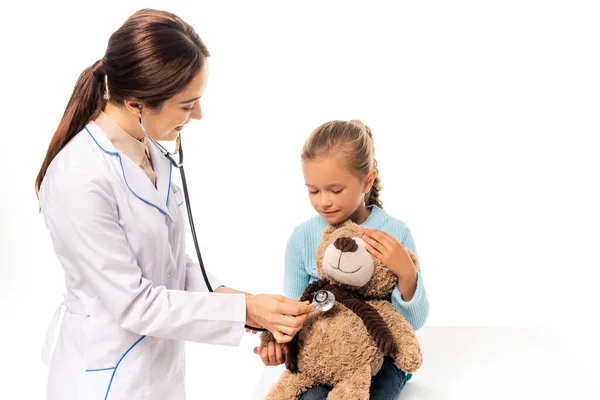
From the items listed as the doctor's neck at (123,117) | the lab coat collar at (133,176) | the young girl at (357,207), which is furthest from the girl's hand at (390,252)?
the doctor's neck at (123,117)

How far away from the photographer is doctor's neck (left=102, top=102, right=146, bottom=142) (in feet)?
5.43

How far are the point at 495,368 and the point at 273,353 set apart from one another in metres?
0.69

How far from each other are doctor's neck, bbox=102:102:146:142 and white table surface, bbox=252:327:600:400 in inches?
28.5

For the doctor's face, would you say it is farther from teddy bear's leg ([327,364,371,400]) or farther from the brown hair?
teddy bear's leg ([327,364,371,400])

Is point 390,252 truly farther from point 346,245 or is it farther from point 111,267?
point 111,267

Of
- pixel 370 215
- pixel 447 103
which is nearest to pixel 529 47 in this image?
pixel 447 103

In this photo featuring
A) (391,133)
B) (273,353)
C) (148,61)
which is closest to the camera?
(148,61)

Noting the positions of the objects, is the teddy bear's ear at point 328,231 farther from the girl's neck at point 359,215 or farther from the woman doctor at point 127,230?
the woman doctor at point 127,230

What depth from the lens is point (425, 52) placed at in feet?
9.60

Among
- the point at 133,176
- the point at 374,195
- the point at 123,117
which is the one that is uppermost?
the point at 123,117

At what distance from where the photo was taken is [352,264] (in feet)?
5.51

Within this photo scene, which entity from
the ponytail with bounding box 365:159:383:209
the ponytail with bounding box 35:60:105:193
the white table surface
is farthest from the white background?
the ponytail with bounding box 35:60:105:193

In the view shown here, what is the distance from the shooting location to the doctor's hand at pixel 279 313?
159cm

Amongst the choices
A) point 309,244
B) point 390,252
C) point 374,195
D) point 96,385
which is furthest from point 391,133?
point 96,385
